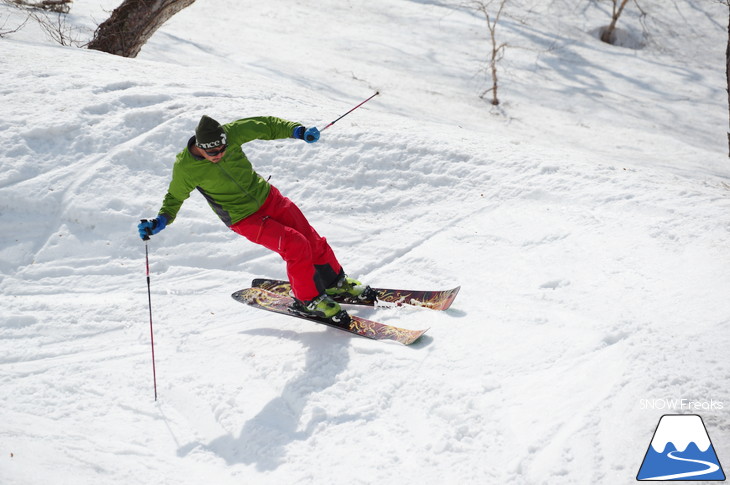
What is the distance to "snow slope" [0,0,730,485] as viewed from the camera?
10.5ft

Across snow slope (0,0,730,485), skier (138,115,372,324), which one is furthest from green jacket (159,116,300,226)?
snow slope (0,0,730,485)

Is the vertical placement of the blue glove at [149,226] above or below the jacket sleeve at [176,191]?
below

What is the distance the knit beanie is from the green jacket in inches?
8.1

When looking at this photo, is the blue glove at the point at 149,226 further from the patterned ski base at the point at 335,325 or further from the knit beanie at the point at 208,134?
the patterned ski base at the point at 335,325

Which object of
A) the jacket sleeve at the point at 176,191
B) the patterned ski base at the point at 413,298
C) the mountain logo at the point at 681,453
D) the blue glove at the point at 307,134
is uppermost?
the blue glove at the point at 307,134

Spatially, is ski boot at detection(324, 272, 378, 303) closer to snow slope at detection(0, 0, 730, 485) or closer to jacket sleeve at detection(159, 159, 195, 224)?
snow slope at detection(0, 0, 730, 485)

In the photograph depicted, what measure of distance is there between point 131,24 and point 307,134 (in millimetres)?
6001

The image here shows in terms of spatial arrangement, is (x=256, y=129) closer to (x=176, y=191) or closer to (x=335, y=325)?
(x=176, y=191)

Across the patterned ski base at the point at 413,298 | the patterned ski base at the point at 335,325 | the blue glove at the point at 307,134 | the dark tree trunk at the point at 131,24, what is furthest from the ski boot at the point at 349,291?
the dark tree trunk at the point at 131,24

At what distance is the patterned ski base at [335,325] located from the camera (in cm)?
417

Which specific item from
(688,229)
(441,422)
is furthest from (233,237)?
(688,229)

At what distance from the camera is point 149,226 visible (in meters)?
4.18

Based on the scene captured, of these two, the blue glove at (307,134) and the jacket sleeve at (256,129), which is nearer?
the jacket sleeve at (256,129)

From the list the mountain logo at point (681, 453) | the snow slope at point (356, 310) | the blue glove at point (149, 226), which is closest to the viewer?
the mountain logo at point (681, 453)
